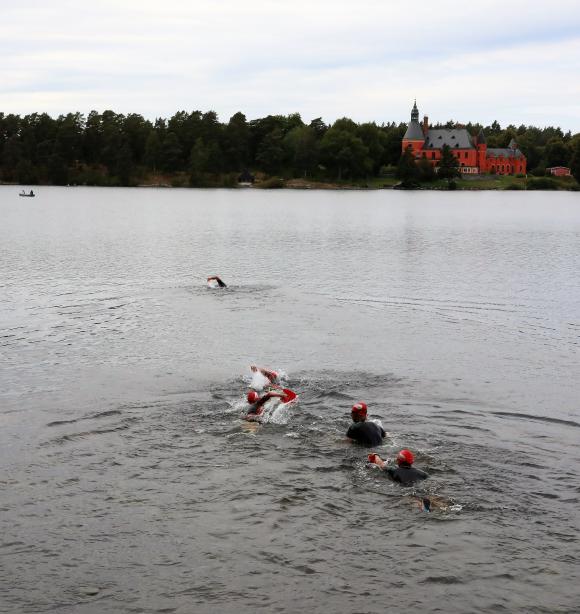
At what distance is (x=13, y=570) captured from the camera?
17922 mm

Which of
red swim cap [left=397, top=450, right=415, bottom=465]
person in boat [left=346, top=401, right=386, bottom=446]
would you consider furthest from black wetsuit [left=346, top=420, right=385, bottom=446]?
red swim cap [left=397, top=450, right=415, bottom=465]

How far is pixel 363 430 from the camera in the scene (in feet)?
80.2

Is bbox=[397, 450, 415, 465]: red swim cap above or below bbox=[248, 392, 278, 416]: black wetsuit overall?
below

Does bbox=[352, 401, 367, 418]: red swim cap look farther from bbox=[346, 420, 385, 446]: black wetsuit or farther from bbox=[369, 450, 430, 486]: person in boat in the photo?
bbox=[369, 450, 430, 486]: person in boat

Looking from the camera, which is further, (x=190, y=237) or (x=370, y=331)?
(x=190, y=237)

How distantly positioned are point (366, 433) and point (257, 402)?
448 cm

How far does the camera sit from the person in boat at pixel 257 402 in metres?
27.0

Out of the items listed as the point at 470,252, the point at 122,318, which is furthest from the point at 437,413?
the point at 470,252

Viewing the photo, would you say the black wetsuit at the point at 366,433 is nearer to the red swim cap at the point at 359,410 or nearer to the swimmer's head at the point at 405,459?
the red swim cap at the point at 359,410

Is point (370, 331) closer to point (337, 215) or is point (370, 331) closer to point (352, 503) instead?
point (352, 503)

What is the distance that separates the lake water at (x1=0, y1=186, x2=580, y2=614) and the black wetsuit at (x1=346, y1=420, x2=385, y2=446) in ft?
1.47

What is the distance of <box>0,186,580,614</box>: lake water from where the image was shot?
17.7 m

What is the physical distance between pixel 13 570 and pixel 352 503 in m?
8.61

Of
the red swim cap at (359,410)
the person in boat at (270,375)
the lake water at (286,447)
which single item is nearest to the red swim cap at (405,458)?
the lake water at (286,447)
